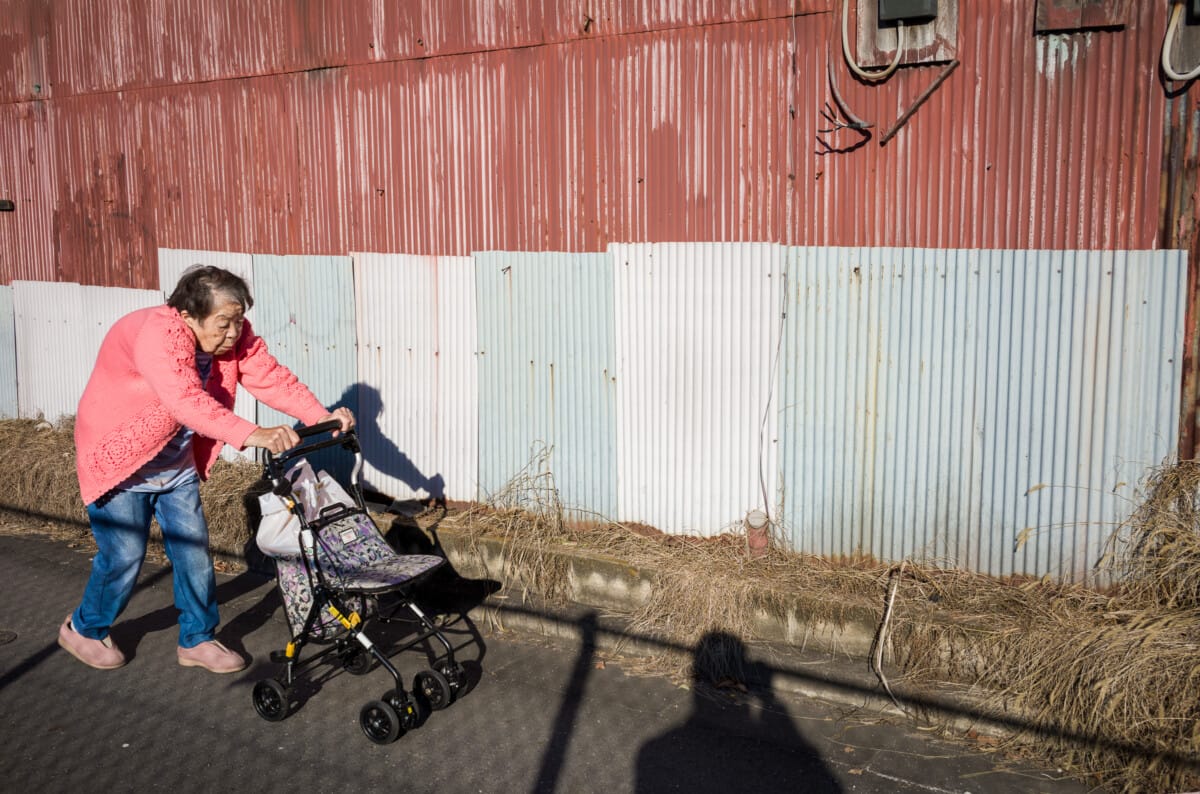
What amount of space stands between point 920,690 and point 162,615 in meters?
4.69

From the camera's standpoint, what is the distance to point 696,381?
674 centimetres

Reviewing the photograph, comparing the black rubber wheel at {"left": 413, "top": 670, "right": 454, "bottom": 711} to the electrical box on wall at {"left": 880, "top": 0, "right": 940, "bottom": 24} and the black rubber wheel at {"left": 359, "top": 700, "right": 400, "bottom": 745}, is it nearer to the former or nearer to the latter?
the black rubber wheel at {"left": 359, "top": 700, "right": 400, "bottom": 745}

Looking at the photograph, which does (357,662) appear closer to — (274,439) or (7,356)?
(274,439)

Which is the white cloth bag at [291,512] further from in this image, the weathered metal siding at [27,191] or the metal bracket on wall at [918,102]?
the weathered metal siding at [27,191]

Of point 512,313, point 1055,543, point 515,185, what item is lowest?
point 1055,543

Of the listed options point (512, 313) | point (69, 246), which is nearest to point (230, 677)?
point (512, 313)

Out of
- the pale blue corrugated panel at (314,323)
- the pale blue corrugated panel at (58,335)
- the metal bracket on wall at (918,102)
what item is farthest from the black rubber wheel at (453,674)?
the pale blue corrugated panel at (58,335)

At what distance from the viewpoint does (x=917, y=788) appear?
15.3ft

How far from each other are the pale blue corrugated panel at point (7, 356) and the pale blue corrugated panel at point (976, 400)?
815 cm

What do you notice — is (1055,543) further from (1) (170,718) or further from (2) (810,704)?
(1) (170,718)

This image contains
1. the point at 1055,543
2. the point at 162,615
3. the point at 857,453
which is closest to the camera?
the point at 1055,543

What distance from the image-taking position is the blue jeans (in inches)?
224

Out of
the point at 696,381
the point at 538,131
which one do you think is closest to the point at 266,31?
the point at 538,131

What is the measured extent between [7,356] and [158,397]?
252 inches
